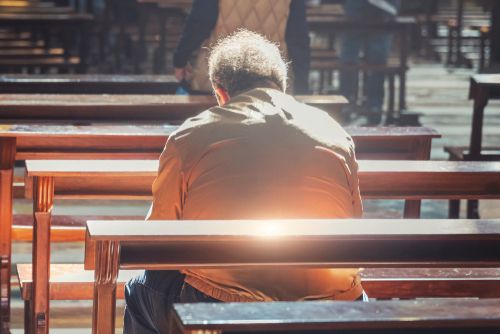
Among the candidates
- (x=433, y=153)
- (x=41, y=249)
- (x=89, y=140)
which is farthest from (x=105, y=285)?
(x=433, y=153)

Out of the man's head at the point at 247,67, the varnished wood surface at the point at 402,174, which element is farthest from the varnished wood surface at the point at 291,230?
the varnished wood surface at the point at 402,174

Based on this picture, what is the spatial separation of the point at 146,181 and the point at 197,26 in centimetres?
222

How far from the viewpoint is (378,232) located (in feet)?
7.30

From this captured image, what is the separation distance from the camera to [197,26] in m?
5.68

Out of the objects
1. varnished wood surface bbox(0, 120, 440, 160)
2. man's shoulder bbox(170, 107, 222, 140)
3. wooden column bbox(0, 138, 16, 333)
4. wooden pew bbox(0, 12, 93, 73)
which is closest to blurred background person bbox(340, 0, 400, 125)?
wooden pew bbox(0, 12, 93, 73)

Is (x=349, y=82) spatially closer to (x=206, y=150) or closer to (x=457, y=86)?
(x=457, y=86)

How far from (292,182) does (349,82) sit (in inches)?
292

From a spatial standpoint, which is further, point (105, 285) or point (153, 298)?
point (153, 298)

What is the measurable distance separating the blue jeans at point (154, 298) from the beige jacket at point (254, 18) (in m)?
2.58

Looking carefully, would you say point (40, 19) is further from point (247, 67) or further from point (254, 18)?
point (247, 67)

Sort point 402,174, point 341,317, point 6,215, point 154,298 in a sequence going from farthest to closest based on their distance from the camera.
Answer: point 6,215 < point 402,174 < point 154,298 < point 341,317

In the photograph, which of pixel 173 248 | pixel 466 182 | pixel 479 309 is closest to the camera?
pixel 479 309

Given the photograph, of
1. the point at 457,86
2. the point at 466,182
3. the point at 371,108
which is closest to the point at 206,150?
the point at 466,182

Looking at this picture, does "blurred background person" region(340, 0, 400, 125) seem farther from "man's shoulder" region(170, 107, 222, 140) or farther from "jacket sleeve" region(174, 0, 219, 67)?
"man's shoulder" region(170, 107, 222, 140)
